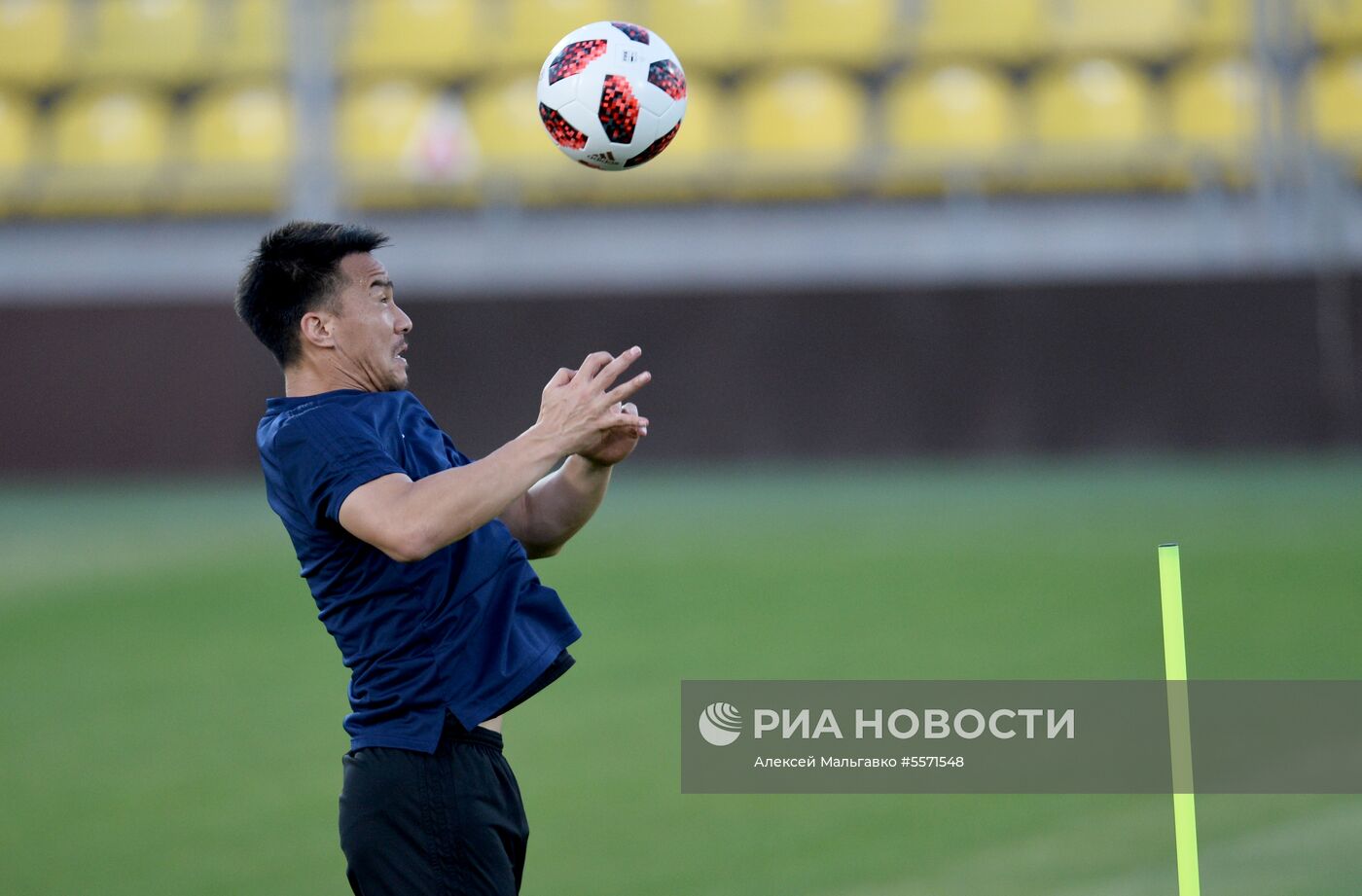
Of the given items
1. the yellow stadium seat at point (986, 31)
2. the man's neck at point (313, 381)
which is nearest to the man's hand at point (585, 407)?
the man's neck at point (313, 381)

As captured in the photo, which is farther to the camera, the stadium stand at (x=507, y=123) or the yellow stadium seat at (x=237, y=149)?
the stadium stand at (x=507, y=123)

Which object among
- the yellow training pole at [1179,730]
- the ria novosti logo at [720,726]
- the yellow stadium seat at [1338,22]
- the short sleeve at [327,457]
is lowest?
the yellow training pole at [1179,730]

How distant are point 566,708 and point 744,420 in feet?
19.1

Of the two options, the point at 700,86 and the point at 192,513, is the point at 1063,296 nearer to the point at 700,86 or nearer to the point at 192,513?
the point at 700,86

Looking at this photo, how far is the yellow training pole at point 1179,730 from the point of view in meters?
2.83

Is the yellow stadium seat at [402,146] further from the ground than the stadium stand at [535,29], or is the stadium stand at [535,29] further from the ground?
the stadium stand at [535,29]

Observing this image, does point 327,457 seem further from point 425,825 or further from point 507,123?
point 507,123

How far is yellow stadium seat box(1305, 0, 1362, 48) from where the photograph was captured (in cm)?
1381

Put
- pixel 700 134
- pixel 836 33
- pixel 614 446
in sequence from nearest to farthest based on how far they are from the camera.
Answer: pixel 614 446 → pixel 700 134 → pixel 836 33

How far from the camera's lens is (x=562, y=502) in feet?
10.7

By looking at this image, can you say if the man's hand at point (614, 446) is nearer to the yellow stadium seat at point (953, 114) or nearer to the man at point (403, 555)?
the man at point (403, 555)

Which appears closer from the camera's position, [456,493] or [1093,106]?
[456,493]

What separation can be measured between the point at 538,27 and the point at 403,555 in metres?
13.6

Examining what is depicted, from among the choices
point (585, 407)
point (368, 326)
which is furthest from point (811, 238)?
point (585, 407)
